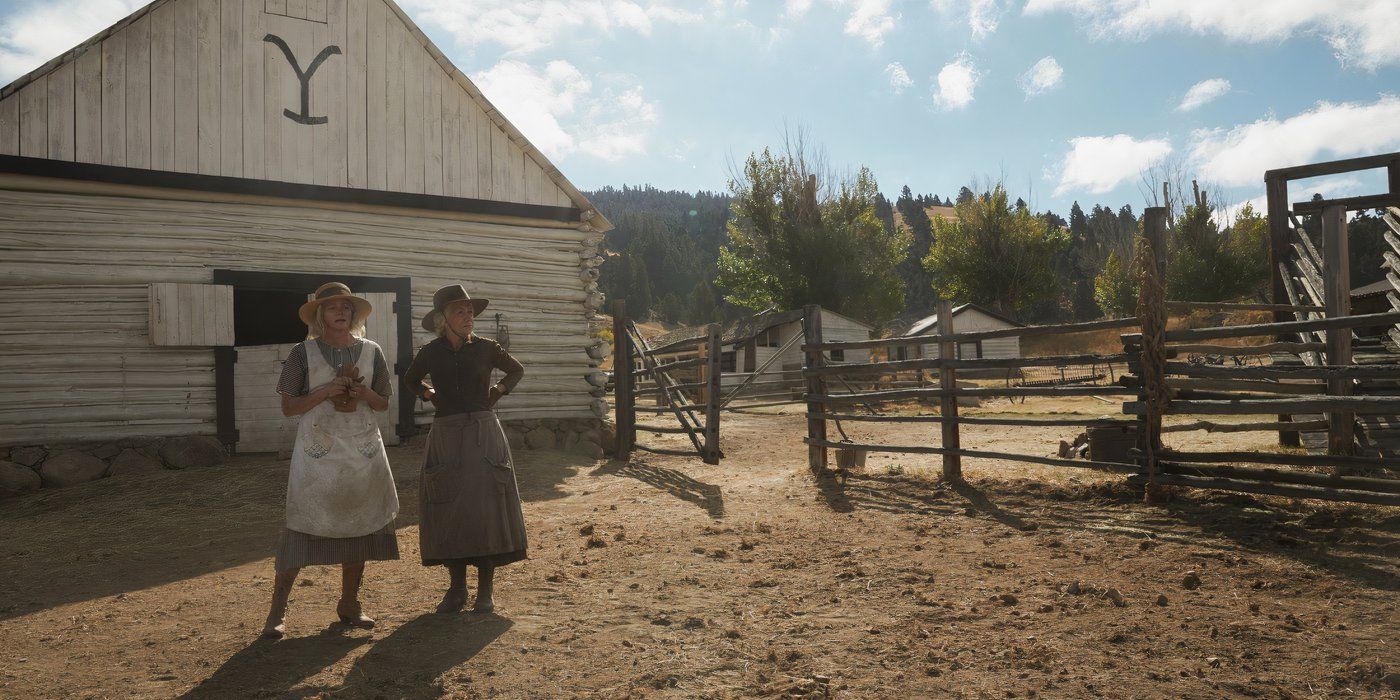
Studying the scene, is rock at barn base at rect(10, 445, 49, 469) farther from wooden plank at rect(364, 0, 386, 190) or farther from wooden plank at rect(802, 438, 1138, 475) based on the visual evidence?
wooden plank at rect(802, 438, 1138, 475)

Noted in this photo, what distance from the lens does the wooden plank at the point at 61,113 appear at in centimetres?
869

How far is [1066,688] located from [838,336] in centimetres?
2860

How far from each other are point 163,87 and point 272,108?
3.57 feet

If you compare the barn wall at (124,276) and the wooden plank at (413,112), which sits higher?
the wooden plank at (413,112)

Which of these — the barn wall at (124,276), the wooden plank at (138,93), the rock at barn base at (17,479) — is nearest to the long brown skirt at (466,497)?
the barn wall at (124,276)

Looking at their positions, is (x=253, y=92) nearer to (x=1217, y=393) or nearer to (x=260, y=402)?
(x=260, y=402)

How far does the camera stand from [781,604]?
4230 millimetres

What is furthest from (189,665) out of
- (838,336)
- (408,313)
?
(838,336)

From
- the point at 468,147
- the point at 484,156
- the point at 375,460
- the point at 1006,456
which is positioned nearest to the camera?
the point at 375,460

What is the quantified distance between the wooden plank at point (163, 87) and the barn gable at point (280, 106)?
0.04ft

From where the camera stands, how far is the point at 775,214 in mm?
38438

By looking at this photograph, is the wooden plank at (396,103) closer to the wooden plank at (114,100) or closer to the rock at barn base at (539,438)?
the wooden plank at (114,100)

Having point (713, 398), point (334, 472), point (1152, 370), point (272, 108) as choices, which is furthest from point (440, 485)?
point (272, 108)

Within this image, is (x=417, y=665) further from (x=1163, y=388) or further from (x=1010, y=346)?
(x=1010, y=346)
